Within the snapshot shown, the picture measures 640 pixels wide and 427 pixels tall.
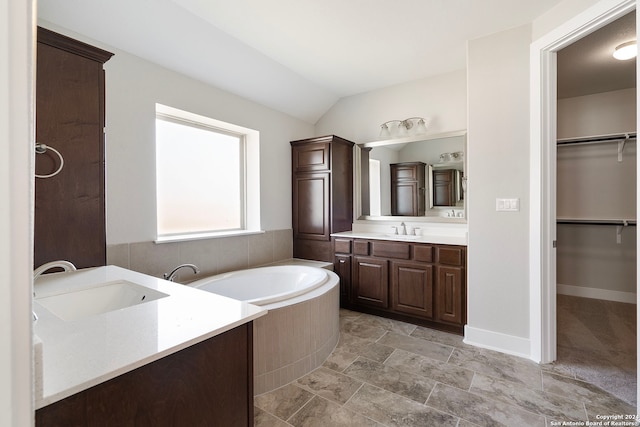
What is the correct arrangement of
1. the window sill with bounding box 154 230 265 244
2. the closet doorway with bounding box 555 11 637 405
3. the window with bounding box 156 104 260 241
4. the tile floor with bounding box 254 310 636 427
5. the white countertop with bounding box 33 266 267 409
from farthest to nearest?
→ the closet doorway with bounding box 555 11 637 405 → the window with bounding box 156 104 260 241 → the window sill with bounding box 154 230 265 244 → the tile floor with bounding box 254 310 636 427 → the white countertop with bounding box 33 266 267 409

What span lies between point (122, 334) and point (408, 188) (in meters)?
3.11

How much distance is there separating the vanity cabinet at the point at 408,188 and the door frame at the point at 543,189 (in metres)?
1.24

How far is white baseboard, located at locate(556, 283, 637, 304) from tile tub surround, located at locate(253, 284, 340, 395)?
10.8 feet

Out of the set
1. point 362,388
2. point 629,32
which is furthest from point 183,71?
point 629,32

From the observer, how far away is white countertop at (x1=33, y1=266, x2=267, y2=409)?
71cm

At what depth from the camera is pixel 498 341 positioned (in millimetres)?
2414

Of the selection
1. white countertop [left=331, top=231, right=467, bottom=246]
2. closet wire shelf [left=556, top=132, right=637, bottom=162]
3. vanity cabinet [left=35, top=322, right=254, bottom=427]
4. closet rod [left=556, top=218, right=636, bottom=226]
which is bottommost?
vanity cabinet [left=35, top=322, right=254, bottom=427]

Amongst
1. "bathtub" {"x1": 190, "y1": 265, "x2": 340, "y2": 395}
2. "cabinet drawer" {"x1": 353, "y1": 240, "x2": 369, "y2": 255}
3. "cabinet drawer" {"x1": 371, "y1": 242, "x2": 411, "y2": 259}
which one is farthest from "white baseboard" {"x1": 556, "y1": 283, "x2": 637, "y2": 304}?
"bathtub" {"x1": 190, "y1": 265, "x2": 340, "y2": 395}

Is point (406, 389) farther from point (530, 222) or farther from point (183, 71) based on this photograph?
point (183, 71)

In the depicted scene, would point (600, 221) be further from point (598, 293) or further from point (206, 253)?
point (206, 253)

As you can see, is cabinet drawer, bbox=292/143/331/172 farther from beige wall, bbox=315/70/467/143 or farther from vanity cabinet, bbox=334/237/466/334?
vanity cabinet, bbox=334/237/466/334

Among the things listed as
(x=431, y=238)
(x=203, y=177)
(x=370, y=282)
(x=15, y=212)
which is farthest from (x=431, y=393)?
(x=203, y=177)

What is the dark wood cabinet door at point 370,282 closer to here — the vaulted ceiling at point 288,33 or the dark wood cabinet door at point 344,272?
the dark wood cabinet door at point 344,272

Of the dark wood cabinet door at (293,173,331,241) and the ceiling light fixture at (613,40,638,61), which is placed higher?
the ceiling light fixture at (613,40,638,61)
